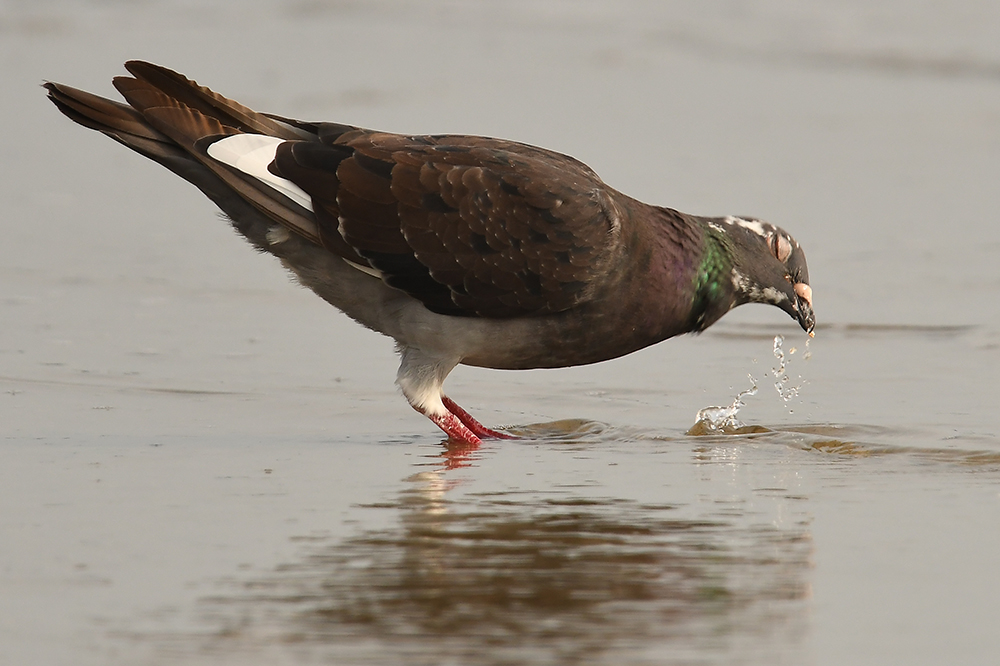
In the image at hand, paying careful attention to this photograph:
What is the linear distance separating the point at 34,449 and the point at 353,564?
1.94m

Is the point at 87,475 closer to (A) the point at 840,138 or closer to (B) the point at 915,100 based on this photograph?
(A) the point at 840,138

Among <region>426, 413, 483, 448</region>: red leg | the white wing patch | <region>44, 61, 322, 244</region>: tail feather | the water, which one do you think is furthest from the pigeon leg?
the white wing patch

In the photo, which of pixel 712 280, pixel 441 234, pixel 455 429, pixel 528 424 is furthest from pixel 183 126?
pixel 712 280

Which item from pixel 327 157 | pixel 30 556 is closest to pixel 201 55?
pixel 327 157

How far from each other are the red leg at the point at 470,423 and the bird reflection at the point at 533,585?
49.5 inches

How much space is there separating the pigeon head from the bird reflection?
192cm

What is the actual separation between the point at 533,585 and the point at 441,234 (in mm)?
2502

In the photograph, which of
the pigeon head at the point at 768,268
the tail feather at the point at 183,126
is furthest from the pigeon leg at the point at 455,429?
the pigeon head at the point at 768,268

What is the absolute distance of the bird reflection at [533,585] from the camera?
3824 mm

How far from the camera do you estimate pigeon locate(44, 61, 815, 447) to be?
6.45 meters

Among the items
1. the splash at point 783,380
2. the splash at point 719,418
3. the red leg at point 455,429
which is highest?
the splash at point 783,380

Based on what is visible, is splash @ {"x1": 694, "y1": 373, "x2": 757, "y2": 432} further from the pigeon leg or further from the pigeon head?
the pigeon leg

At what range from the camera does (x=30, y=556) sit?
→ 4.46m

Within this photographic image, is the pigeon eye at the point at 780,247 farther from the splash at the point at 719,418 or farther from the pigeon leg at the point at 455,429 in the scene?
the pigeon leg at the point at 455,429
